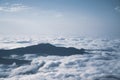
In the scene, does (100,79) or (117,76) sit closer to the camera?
(100,79)

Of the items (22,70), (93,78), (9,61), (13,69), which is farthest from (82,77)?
(9,61)

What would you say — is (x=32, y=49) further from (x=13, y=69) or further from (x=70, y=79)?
(x=70, y=79)

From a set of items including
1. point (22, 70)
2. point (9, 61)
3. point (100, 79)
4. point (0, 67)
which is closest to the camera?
point (100, 79)

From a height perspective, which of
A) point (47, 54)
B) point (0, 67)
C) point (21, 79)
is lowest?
point (21, 79)

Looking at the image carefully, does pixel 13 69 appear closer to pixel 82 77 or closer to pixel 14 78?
pixel 14 78

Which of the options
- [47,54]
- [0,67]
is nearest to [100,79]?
[0,67]

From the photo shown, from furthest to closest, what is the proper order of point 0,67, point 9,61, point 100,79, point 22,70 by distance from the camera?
point 9,61 < point 0,67 < point 22,70 < point 100,79

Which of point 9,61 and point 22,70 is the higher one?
point 9,61

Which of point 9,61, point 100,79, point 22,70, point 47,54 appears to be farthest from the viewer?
point 47,54

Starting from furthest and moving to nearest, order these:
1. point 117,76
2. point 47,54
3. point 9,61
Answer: point 47,54
point 9,61
point 117,76
